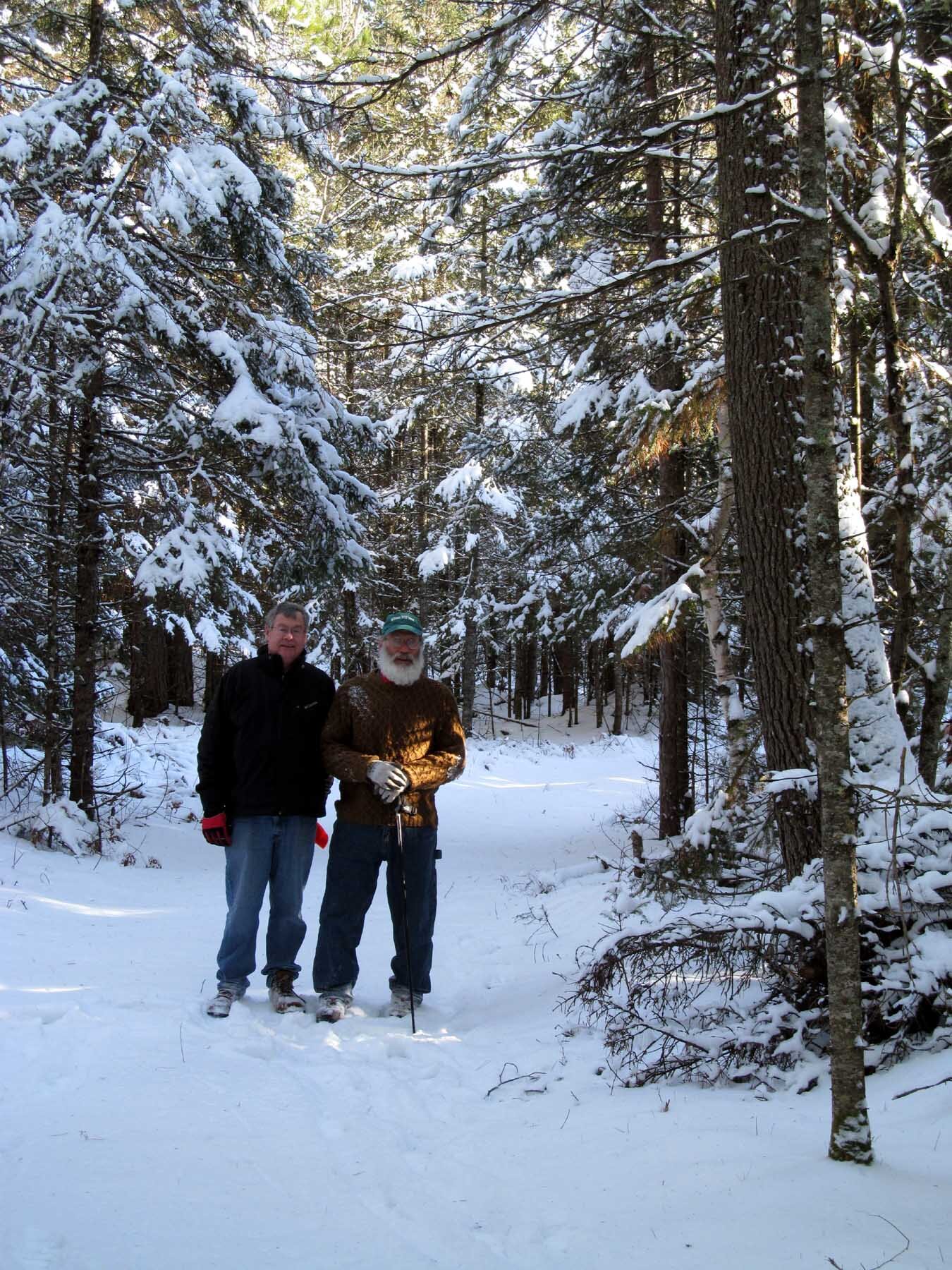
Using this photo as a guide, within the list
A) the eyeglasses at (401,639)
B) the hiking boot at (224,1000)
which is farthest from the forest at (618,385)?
the hiking boot at (224,1000)

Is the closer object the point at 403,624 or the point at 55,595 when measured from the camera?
the point at 403,624

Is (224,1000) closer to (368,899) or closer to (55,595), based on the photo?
(368,899)

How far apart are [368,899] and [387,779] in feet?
2.64

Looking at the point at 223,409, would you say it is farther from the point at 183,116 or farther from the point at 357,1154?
the point at 357,1154

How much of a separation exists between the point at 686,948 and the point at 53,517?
911cm

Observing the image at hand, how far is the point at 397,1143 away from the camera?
325cm

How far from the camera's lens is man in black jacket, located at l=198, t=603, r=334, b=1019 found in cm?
485

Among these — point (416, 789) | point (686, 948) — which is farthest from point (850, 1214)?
point (416, 789)

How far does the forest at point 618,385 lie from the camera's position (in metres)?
3.71

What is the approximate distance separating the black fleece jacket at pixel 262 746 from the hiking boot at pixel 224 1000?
36.4 inches

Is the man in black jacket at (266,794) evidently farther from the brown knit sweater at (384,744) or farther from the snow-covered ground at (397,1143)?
the snow-covered ground at (397,1143)

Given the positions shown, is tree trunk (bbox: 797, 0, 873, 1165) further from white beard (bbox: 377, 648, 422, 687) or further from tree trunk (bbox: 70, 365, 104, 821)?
tree trunk (bbox: 70, 365, 104, 821)

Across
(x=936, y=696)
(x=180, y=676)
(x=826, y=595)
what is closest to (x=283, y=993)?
(x=826, y=595)

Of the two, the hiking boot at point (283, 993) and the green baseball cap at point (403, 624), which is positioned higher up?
the green baseball cap at point (403, 624)
